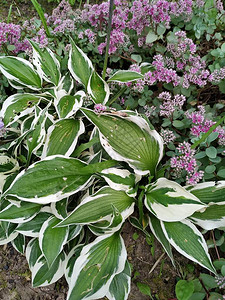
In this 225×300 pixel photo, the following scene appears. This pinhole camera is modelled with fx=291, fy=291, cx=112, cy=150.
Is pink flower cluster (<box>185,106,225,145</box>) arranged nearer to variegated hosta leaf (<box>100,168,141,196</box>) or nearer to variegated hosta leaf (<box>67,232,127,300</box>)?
variegated hosta leaf (<box>100,168,141,196</box>)

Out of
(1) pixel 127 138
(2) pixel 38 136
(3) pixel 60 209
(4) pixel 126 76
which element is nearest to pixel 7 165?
(2) pixel 38 136

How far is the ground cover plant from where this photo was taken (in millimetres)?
1069

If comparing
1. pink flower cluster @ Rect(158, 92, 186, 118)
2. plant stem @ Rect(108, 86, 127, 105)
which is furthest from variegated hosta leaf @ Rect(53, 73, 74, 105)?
pink flower cluster @ Rect(158, 92, 186, 118)

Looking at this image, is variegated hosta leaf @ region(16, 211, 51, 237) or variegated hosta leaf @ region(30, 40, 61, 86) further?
variegated hosta leaf @ region(30, 40, 61, 86)

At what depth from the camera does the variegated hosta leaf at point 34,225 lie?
47.3 inches

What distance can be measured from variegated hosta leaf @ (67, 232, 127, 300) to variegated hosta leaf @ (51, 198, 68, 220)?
157 millimetres

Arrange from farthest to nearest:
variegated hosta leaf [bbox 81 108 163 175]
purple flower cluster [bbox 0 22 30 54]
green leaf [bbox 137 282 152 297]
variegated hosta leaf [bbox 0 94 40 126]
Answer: purple flower cluster [bbox 0 22 30 54] → variegated hosta leaf [bbox 0 94 40 126] → green leaf [bbox 137 282 152 297] → variegated hosta leaf [bbox 81 108 163 175]

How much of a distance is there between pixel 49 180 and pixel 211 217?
0.63 metres

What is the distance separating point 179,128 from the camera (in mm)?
1385

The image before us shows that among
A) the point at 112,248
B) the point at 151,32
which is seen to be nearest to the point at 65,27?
the point at 151,32

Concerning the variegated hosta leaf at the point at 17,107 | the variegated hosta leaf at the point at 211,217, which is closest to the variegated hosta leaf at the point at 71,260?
the variegated hosta leaf at the point at 211,217

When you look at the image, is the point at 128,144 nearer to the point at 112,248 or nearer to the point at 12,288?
the point at 112,248

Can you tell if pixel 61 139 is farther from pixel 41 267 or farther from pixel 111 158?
pixel 41 267

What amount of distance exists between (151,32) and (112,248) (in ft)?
3.30
